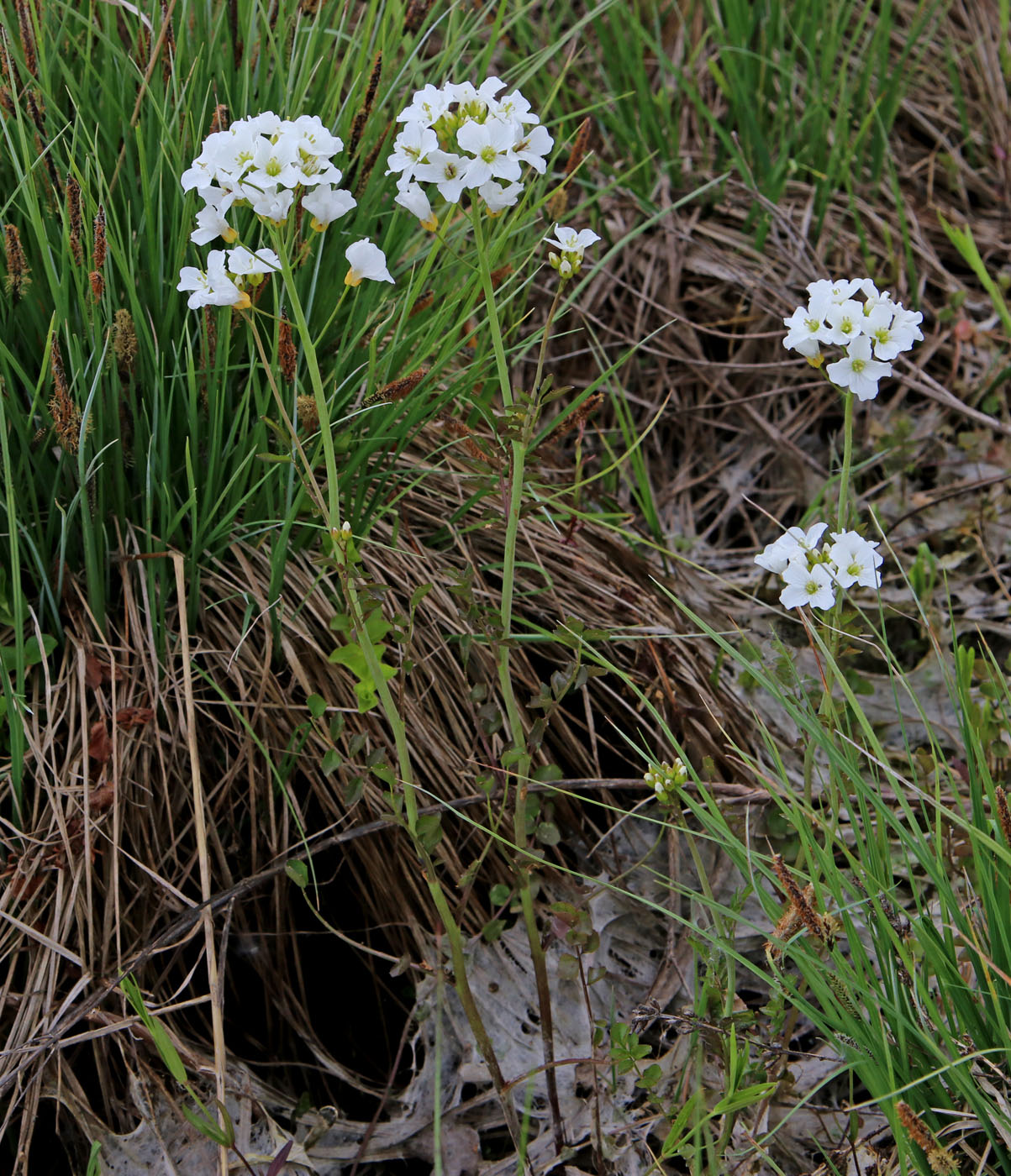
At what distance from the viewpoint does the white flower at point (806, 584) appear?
118cm

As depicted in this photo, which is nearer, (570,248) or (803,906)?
(803,906)

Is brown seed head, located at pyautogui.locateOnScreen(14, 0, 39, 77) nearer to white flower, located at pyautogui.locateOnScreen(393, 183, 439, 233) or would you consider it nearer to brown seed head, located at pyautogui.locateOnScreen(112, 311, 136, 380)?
brown seed head, located at pyautogui.locateOnScreen(112, 311, 136, 380)

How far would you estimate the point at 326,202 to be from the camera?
1.14m

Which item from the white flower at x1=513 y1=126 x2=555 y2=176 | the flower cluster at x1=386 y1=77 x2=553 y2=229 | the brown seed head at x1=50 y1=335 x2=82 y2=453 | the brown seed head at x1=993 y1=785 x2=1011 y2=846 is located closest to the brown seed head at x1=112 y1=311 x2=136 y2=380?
the brown seed head at x1=50 y1=335 x2=82 y2=453

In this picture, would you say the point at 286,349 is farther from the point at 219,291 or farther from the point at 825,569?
the point at 825,569

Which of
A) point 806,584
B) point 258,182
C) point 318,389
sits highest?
point 258,182

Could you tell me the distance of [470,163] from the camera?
1100 millimetres

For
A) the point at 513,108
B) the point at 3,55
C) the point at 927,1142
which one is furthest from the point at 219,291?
the point at 927,1142

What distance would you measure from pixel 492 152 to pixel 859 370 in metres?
0.46

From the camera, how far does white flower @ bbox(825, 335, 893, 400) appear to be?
1180 millimetres

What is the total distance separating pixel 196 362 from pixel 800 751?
3.74 feet

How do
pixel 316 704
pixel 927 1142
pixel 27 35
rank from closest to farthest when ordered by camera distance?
pixel 927 1142 → pixel 316 704 → pixel 27 35

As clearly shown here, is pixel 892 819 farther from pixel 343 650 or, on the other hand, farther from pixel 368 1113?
pixel 368 1113

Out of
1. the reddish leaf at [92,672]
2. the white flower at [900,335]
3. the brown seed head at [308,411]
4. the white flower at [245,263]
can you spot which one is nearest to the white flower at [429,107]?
the white flower at [245,263]
